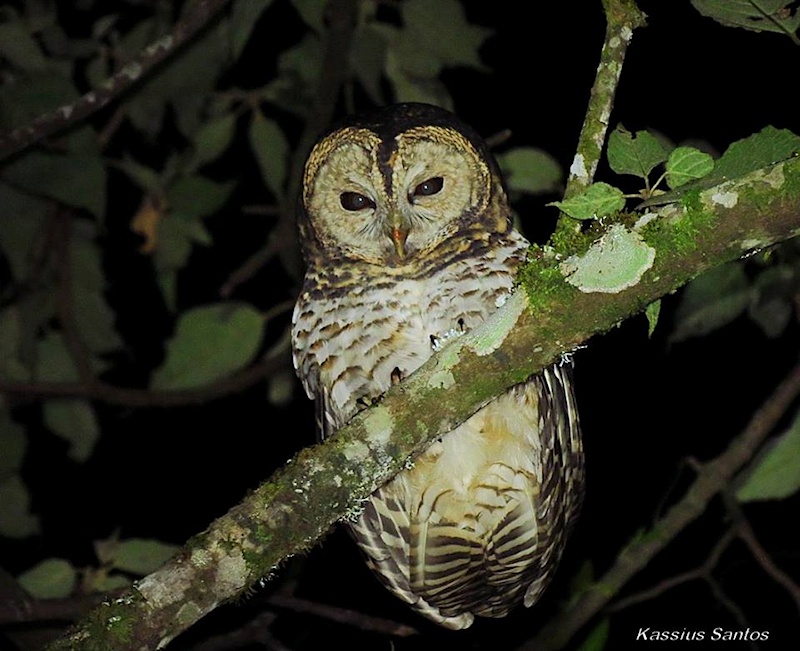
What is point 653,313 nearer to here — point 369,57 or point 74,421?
point 369,57

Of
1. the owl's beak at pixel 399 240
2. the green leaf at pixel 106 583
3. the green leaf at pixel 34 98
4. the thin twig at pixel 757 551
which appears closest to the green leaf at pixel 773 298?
the thin twig at pixel 757 551

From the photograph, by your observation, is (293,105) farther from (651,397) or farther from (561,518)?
(651,397)

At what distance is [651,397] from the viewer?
5.41m

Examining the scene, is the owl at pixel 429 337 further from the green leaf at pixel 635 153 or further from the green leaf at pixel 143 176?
the green leaf at pixel 143 176

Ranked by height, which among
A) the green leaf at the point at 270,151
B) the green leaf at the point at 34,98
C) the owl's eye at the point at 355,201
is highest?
the green leaf at the point at 34,98

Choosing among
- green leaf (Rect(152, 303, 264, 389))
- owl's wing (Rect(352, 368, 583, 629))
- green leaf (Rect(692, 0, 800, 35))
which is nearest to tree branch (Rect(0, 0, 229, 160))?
green leaf (Rect(152, 303, 264, 389))

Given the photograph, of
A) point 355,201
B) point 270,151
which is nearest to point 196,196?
point 270,151

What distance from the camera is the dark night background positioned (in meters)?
5.25

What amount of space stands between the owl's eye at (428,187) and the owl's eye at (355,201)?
0.39 feet

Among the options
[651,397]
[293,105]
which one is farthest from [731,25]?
[651,397]

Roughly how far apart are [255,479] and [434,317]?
11.0 ft

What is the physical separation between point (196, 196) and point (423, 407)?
2.10 meters

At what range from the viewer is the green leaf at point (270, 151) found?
349 cm

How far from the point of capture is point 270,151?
3514 millimetres
